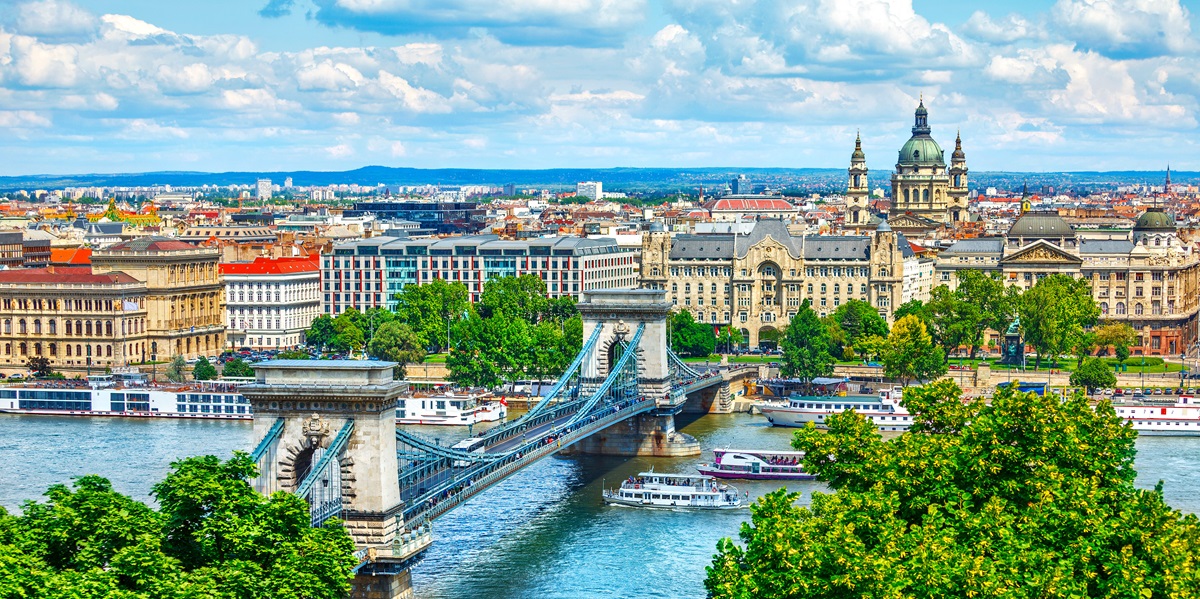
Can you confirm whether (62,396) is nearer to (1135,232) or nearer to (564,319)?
(564,319)

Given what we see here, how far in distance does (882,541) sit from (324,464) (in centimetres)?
1079

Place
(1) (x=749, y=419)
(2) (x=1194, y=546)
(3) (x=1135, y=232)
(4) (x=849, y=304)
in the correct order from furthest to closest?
(3) (x=1135, y=232) < (4) (x=849, y=304) < (1) (x=749, y=419) < (2) (x=1194, y=546)

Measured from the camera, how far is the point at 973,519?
1176 inches

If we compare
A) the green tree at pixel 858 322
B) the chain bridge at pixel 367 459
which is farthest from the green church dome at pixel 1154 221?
the chain bridge at pixel 367 459

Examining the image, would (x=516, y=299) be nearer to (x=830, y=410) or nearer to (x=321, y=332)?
(x=321, y=332)

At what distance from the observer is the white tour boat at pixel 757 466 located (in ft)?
178

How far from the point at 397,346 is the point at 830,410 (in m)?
21.8

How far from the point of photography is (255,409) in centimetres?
3556

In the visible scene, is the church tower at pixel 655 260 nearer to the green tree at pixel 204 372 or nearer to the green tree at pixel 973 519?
the green tree at pixel 204 372

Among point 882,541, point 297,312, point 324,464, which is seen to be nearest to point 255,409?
point 324,464

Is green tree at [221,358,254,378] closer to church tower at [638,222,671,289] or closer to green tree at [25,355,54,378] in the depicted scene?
green tree at [25,355,54,378]

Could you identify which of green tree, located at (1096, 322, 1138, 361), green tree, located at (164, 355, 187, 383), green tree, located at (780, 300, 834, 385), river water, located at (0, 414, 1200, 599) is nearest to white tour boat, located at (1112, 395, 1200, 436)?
river water, located at (0, 414, 1200, 599)

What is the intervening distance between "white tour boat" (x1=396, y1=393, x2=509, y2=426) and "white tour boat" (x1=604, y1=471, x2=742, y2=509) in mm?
16574

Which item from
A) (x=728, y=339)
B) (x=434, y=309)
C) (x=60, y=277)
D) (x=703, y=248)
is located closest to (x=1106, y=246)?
(x=728, y=339)
